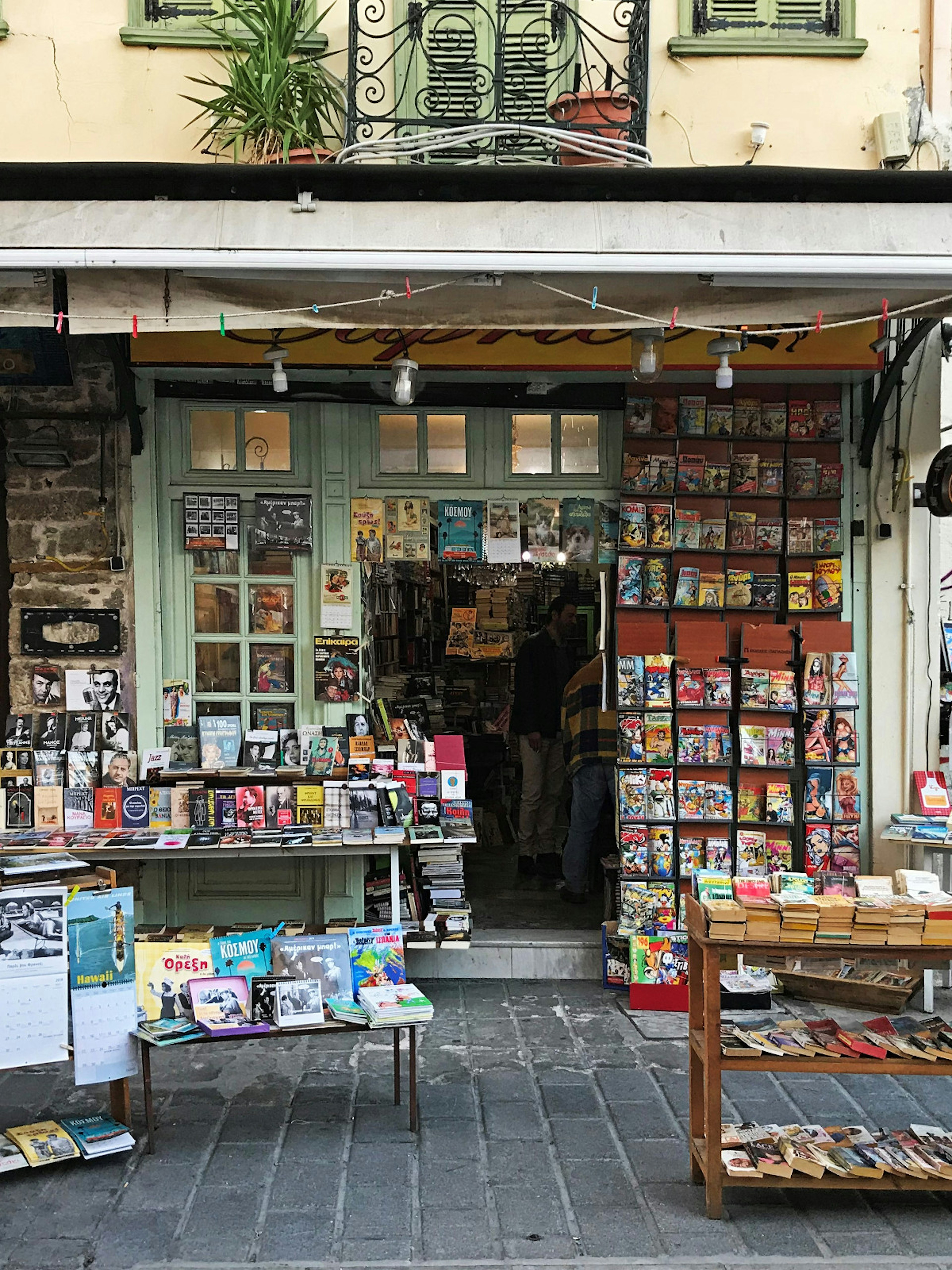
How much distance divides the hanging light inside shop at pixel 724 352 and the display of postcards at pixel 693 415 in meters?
0.95

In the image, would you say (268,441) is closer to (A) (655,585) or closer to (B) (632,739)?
(A) (655,585)

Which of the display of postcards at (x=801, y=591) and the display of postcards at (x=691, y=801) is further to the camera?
the display of postcards at (x=801, y=591)

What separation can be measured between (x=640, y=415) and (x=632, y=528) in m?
0.72

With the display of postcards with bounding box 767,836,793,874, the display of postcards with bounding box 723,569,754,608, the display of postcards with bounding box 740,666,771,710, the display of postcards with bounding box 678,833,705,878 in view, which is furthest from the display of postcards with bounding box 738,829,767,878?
the display of postcards with bounding box 723,569,754,608

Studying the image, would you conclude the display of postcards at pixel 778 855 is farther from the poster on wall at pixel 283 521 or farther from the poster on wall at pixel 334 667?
the poster on wall at pixel 283 521

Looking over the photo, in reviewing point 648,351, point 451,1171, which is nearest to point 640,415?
point 648,351

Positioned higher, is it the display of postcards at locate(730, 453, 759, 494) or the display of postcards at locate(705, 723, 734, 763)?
the display of postcards at locate(730, 453, 759, 494)

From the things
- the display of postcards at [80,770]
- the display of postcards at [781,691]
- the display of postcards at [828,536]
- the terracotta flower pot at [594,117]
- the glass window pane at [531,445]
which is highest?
the terracotta flower pot at [594,117]

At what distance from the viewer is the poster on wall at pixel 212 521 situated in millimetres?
6859

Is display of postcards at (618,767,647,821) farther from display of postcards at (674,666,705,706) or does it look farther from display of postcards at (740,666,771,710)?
display of postcards at (740,666,771,710)

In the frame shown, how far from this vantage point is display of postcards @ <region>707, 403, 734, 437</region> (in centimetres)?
698

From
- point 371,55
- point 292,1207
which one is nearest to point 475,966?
point 292,1207

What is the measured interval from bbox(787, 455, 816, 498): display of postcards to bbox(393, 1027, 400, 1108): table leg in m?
4.13

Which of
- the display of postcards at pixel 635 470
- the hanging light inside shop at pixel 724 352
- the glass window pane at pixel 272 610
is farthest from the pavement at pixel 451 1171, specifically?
the hanging light inside shop at pixel 724 352
